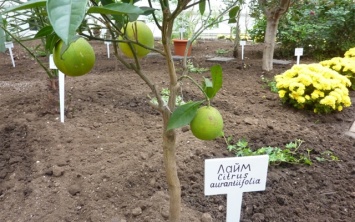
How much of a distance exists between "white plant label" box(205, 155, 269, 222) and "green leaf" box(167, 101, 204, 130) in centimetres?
35

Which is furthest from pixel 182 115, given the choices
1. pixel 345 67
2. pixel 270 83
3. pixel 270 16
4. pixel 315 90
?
pixel 270 16

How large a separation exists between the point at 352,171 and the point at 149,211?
4.15ft

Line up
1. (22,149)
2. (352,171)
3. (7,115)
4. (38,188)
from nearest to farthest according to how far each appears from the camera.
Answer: (38,188), (352,171), (22,149), (7,115)

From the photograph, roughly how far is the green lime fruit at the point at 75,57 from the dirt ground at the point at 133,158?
3.30 feet

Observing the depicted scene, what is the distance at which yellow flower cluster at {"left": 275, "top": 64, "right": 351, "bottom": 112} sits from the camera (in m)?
3.01

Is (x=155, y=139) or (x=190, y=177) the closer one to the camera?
(x=190, y=177)

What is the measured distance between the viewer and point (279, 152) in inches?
85.7

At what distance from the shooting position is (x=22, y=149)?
2.21 m

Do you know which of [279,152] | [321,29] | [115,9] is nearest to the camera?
[115,9]

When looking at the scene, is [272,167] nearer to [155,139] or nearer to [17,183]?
[155,139]

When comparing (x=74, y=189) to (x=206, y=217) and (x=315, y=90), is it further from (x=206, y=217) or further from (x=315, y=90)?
(x=315, y=90)

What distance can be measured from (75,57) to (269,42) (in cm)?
406

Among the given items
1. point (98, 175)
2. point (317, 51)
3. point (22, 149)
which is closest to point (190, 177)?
point (98, 175)

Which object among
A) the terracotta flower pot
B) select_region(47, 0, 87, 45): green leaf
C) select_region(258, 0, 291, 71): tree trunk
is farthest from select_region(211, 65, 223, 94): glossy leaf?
the terracotta flower pot
